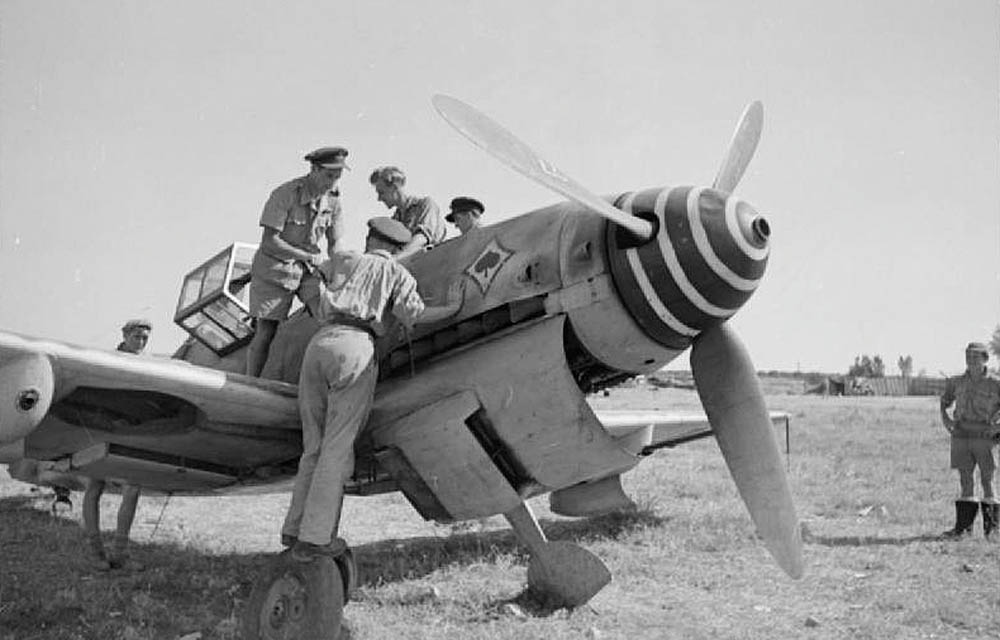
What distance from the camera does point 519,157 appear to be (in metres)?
4.55

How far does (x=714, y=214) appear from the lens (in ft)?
13.8

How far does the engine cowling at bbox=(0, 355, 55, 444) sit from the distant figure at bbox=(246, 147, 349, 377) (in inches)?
66.3

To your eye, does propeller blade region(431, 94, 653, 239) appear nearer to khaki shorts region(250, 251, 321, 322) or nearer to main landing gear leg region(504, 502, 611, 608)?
khaki shorts region(250, 251, 321, 322)

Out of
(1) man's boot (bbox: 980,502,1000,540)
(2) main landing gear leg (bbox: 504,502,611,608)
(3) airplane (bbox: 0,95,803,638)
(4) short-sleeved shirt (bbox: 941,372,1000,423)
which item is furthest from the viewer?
(4) short-sleeved shirt (bbox: 941,372,1000,423)

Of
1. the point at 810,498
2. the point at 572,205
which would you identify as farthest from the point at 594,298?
the point at 810,498

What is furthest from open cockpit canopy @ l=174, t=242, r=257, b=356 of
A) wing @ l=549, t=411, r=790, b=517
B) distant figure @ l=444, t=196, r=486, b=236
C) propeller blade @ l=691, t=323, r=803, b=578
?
propeller blade @ l=691, t=323, r=803, b=578

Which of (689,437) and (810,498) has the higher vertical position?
(689,437)

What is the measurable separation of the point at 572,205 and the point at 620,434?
3647mm

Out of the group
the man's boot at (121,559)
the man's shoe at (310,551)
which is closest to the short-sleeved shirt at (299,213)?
the man's shoe at (310,551)

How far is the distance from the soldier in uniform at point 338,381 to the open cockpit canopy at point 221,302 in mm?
1721

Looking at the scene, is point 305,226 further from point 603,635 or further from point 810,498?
point 810,498

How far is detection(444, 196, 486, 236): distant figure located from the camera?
21.5 ft

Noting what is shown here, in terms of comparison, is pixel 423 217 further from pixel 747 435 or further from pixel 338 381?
pixel 747 435

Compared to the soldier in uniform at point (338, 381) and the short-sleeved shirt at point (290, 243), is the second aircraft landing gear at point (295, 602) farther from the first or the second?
the short-sleeved shirt at point (290, 243)
